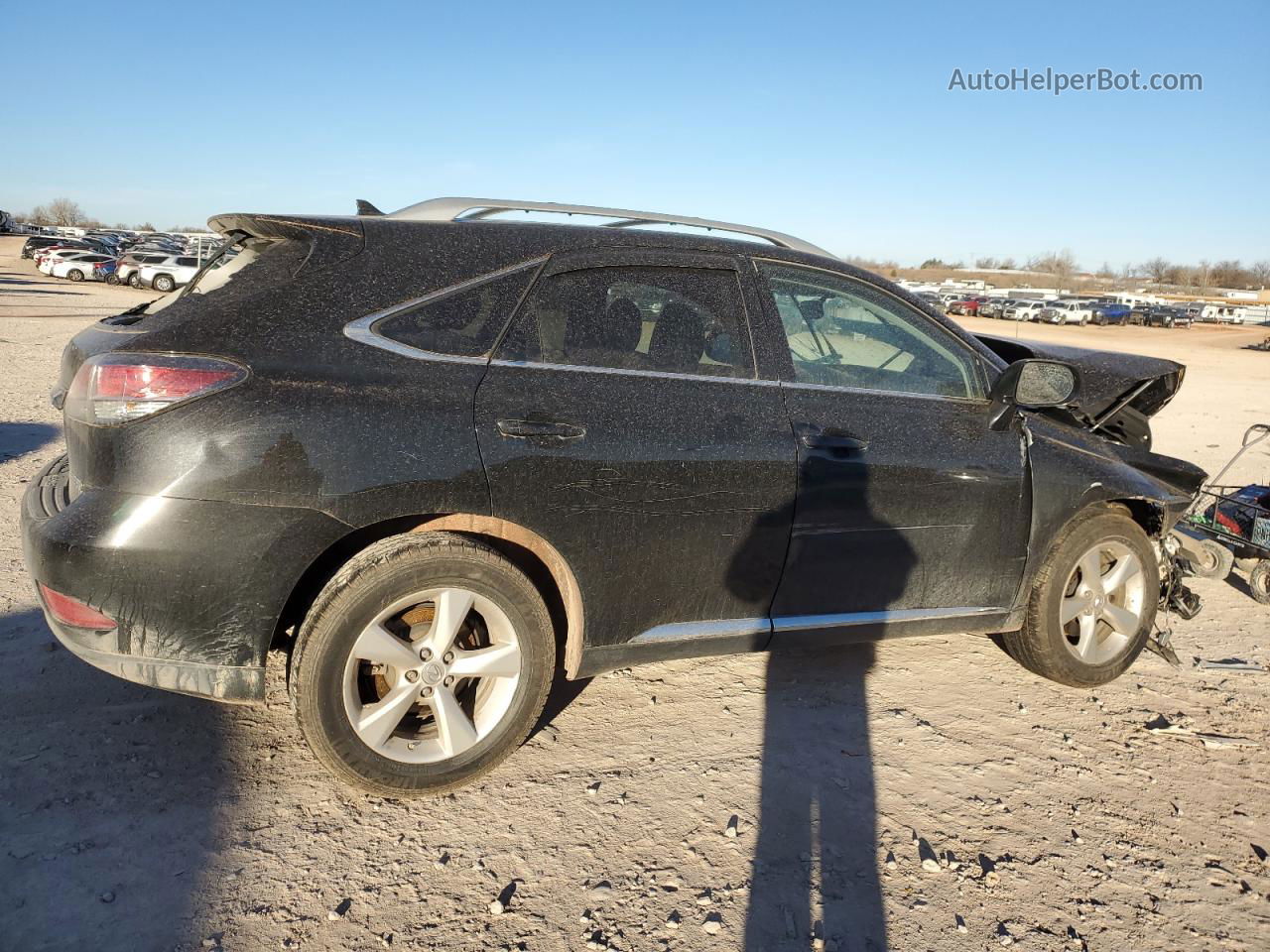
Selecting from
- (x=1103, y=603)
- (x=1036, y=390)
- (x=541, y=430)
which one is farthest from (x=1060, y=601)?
(x=541, y=430)

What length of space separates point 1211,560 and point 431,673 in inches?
192

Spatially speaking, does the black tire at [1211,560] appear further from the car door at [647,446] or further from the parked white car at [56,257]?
the parked white car at [56,257]

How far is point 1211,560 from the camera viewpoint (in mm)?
5332

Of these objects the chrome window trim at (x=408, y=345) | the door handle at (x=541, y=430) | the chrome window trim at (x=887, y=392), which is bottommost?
the door handle at (x=541, y=430)

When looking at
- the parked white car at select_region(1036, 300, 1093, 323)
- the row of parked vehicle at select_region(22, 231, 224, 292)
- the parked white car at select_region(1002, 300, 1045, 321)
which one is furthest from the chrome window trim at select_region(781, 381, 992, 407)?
the parked white car at select_region(1036, 300, 1093, 323)

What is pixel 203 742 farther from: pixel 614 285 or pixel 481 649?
pixel 614 285

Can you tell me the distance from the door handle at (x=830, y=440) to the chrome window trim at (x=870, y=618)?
0.66 meters

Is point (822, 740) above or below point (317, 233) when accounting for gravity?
below

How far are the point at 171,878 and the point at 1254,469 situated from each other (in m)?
9.73

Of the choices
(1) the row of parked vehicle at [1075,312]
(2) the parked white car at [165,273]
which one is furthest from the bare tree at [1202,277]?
(2) the parked white car at [165,273]

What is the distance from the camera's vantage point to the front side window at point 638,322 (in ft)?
9.61

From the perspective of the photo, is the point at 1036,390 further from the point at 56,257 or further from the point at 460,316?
the point at 56,257

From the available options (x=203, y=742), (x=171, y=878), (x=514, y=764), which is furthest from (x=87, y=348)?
(x=514, y=764)

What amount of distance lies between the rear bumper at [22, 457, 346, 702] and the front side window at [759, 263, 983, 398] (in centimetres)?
184
